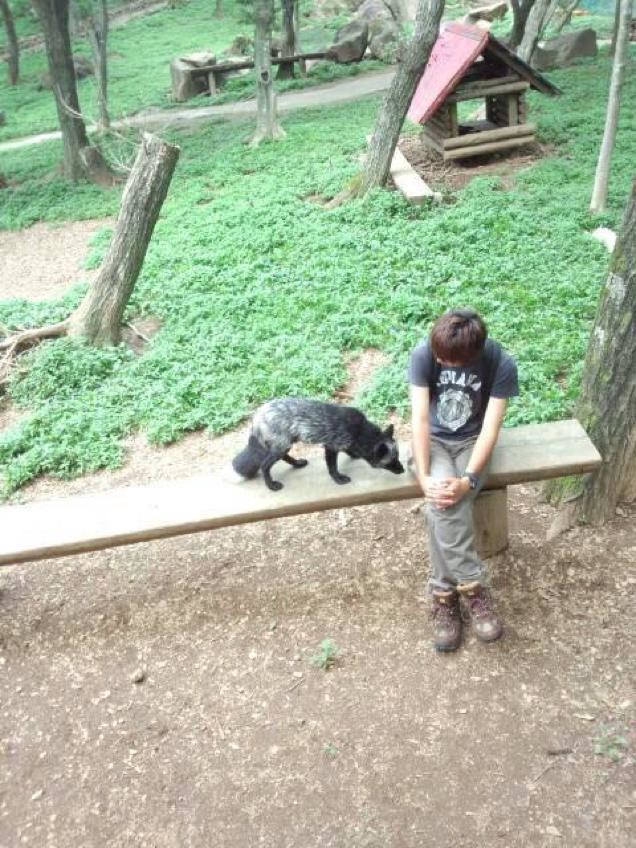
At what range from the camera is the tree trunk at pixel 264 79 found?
14617mm

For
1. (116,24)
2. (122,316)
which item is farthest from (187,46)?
(122,316)

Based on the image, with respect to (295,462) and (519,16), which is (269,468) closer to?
(295,462)

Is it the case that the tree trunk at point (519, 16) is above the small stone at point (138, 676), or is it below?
above

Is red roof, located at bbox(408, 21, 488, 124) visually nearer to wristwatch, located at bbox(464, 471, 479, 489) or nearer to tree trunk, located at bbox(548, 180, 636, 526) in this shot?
tree trunk, located at bbox(548, 180, 636, 526)

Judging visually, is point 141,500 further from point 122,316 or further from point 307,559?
point 122,316

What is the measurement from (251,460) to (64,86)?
1327cm

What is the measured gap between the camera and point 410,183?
32.4 feet

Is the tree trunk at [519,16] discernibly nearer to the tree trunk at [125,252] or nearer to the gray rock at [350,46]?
the gray rock at [350,46]

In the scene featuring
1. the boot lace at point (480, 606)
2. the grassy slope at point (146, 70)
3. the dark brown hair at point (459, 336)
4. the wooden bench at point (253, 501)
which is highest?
the dark brown hair at point (459, 336)

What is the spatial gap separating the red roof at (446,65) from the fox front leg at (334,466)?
8361 millimetres

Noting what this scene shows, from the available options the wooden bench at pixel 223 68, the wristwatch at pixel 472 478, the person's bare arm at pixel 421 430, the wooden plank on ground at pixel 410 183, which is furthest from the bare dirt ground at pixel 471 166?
the wooden bench at pixel 223 68

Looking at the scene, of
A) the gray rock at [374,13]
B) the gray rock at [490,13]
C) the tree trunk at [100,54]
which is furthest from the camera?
the gray rock at [490,13]

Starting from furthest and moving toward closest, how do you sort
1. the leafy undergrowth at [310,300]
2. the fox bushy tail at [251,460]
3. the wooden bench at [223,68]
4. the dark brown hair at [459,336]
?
1. the wooden bench at [223,68]
2. the leafy undergrowth at [310,300]
3. the fox bushy tail at [251,460]
4. the dark brown hair at [459,336]

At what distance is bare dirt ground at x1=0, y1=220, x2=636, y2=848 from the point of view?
9.34 feet
